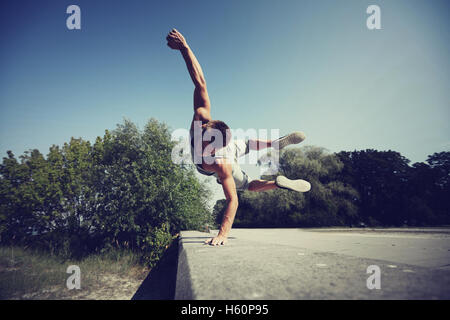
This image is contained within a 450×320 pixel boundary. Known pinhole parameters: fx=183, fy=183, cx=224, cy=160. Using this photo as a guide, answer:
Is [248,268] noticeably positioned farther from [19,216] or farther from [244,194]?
[244,194]

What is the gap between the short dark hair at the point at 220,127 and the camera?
292 centimetres

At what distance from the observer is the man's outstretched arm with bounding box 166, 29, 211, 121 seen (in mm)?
2873

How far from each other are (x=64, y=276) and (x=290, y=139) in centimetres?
1066

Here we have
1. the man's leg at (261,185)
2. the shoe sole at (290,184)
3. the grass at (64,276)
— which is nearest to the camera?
the shoe sole at (290,184)

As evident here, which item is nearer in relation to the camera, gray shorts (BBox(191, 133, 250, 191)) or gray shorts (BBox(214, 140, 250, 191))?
gray shorts (BBox(191, 133, 250, 191))

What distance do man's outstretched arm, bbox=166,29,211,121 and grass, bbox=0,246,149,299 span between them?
23.5 ft

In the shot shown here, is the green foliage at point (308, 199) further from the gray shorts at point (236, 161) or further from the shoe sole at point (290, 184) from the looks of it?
the gray shorts at point (236, 161)

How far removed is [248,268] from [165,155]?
9.53 meters

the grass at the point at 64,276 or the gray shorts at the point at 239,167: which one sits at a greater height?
the gray shorts at the point at 239,167

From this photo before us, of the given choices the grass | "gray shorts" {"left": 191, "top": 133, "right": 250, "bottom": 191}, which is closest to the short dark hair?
"gray shorts" {"left": 191, "top": 133, "right": 250, "bottom": 191}

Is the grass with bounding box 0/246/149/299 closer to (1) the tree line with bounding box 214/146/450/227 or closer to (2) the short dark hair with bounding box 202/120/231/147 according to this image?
(2) the short dark hair with bounding box 202/120/231/147

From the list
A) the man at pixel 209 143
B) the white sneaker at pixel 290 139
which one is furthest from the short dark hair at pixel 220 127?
the white sneaker at pixel 290 139

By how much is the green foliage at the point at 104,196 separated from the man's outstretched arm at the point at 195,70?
6441 millimetres

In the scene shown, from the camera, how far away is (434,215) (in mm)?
18844
